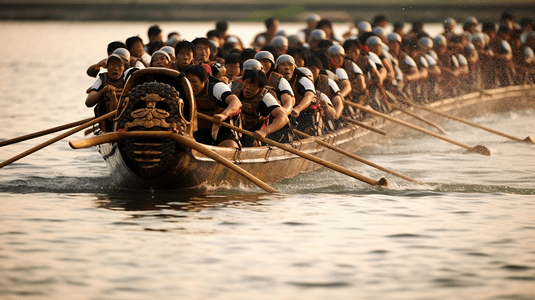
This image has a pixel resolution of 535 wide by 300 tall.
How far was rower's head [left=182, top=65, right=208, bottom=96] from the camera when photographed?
11578 mm

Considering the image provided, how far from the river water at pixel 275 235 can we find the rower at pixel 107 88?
938 millimetres

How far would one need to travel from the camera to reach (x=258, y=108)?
1237cm

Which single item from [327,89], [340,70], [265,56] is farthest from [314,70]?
[340,70]

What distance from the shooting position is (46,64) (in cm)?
4200

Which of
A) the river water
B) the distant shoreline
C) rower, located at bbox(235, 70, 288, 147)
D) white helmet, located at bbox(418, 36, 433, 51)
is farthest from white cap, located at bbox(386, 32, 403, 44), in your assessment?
the distant shoreline

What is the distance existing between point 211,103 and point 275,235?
2511 mm

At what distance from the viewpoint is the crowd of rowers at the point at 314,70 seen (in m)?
12.1

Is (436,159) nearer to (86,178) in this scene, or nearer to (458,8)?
(86,178)

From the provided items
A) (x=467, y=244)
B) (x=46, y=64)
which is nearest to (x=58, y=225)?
(x=467, y=244)

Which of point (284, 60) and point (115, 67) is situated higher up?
point (284, 60)

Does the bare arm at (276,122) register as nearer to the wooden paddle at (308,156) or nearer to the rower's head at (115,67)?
the wooden paddle at (308,156)

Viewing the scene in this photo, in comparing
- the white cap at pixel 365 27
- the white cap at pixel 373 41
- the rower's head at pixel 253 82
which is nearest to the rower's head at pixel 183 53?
the rower's head at pixel 253 82

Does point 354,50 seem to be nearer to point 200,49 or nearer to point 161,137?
point 200,49

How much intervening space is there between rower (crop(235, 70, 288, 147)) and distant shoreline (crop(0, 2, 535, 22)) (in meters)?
51.7
